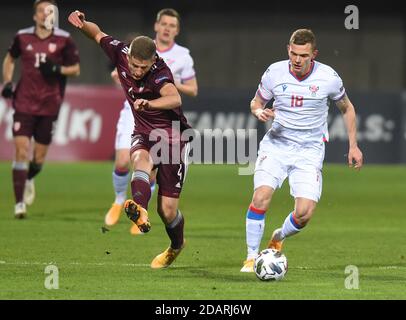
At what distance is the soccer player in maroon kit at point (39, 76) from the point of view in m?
14.6

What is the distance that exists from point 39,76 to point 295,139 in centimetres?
554

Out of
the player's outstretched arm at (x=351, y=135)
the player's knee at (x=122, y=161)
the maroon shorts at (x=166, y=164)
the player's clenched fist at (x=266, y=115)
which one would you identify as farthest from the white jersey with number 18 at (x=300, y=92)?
the player's knee at (x=122, y=161)

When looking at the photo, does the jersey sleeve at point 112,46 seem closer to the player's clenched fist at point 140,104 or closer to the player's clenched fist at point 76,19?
the player's clenched fist at point 76,19

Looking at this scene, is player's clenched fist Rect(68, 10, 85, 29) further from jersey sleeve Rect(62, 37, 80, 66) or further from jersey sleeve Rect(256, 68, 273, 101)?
jersey sleeve Rect(62, 37, 80, 66)

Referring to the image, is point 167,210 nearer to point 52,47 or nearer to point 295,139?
point 295,139

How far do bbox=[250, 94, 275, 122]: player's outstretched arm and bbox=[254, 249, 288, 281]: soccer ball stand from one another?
1102mm

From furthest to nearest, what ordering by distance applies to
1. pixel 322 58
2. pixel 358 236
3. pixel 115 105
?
1. pixel 322 58
2. pixel 115 105
3. pixel 358 236

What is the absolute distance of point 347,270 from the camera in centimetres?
1006

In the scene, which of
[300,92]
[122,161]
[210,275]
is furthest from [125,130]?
[210,275]

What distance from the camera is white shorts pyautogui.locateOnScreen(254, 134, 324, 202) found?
10.1m

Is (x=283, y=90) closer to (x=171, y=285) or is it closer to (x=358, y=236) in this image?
(x=171, y=285)

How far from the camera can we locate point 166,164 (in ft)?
32.7
